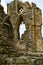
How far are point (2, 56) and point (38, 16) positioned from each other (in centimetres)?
2989

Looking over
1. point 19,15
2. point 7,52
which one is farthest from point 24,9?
point 7,52

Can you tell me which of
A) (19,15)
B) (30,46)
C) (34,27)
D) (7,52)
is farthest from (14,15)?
(7,52)

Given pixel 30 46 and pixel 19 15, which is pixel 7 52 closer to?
pixel 30 46

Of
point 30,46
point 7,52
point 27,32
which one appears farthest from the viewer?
point 27,32

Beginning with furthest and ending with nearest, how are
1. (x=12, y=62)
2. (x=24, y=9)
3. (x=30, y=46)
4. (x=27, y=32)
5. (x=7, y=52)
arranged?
(x=24, y=9) < (x=27, y=32) < (x=30, y=46) < (x=7, y=52) < (x=12, y=62)

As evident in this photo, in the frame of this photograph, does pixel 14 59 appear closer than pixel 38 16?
Yes

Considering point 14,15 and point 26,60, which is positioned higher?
point 14,15

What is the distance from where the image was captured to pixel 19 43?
32.7m

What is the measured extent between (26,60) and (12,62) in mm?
407

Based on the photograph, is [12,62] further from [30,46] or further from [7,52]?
[30,46]

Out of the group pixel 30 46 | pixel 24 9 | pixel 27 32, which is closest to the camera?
pixel 30 46

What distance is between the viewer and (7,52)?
7406mm

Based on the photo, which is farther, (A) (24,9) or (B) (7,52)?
(A) (24,9)

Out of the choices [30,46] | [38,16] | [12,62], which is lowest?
[30,46]
